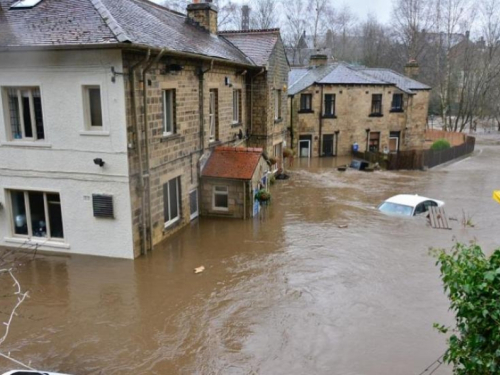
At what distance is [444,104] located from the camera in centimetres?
4900

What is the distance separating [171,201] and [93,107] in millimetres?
4403

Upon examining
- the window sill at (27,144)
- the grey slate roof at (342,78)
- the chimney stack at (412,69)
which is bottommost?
the window sill at (27,144)

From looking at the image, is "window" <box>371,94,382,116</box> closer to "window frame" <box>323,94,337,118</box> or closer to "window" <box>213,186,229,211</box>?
"window frame" <box>323,94,337,118</box>

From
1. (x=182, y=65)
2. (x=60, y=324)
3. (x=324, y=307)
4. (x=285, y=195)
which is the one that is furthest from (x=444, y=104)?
(x=60, y=324)

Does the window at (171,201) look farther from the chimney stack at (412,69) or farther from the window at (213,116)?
the chimney stack at (412,69)

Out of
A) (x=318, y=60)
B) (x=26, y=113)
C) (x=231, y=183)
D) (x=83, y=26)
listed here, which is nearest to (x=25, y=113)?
(x=26, y=113)

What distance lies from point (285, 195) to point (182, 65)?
29.4 ft

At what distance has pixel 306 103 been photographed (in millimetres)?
34219

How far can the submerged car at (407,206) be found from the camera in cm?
1864

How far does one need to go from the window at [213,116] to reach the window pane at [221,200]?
2.50 m

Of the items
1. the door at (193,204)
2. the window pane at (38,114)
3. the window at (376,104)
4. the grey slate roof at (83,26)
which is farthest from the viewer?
the window at (376,104)

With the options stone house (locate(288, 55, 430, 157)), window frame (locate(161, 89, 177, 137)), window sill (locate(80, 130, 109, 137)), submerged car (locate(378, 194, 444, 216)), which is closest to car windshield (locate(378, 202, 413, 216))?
submerged car (locate(378, 194, 444, 216))

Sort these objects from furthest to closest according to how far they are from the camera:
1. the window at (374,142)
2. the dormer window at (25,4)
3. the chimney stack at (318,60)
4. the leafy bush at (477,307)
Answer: the chimney stack at (318,60) → the window at (374,142) → the dormer window at (25,4) → the leafy bush at (477,307)

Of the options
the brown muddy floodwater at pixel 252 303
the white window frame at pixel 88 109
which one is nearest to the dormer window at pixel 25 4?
the white window frame at pixel 88 109
